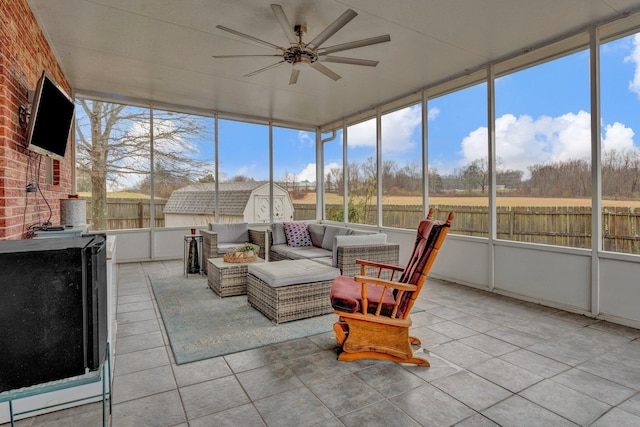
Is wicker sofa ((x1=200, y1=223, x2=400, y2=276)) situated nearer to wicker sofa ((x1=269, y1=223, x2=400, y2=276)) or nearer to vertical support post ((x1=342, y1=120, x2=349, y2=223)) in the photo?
wicker sofa ((x1=269, y1=223, x2=400, y2=276))

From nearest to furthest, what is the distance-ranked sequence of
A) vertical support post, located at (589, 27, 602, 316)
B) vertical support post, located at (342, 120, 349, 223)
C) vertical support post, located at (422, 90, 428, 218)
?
vertical support post, located at (589, 27, 602, 316) < vertical support post, located at (422, 90, 428, 218) < vertical support post, located at (342, 120, 349, 223)

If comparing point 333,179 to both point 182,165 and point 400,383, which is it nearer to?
point 182,165

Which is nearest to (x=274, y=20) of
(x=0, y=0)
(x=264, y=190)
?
(x=0, y=0)

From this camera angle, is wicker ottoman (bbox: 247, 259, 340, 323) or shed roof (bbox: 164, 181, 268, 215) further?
shed roof (bbox: 164, 181, 268, 215)

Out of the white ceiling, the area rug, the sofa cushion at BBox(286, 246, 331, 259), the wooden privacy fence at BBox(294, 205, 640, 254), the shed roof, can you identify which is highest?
the white ceiling

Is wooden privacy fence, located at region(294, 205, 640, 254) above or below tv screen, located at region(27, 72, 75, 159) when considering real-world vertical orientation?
below

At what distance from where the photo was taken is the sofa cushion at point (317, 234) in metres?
5.51

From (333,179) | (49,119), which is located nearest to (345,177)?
(333,179)

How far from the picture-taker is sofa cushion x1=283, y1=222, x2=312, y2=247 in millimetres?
5546

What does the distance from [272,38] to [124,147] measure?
12.8ft

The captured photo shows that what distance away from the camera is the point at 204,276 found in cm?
516

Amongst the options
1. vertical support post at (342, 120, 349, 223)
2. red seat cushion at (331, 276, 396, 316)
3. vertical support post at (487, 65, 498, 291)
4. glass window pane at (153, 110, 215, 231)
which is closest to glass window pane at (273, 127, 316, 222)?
vertical support post at (342, 120, 349, 223)

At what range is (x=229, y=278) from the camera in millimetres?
4094

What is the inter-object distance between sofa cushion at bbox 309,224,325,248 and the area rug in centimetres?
174
